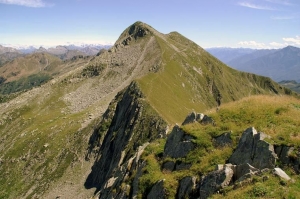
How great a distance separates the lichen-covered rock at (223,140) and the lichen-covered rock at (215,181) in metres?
4.50

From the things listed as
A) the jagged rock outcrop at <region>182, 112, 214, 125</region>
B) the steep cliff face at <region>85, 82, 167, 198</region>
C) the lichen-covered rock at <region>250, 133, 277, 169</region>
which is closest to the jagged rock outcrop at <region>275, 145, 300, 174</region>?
the lichen-covered rock at <region>250, 133, 277, 169</region>

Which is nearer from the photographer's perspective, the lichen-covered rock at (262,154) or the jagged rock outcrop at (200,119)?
the lichen-covered rock at (262,154)

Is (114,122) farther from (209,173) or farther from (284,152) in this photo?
(284,152)

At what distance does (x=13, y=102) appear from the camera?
175 meters

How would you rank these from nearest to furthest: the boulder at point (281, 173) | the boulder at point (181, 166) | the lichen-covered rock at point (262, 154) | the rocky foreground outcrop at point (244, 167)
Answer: the boulder at point (281, 173) → the rocky foreground outcrop at point (244, 167) → the lichen-covered rock at point (262, 154) → the boulder at point (181, 166)

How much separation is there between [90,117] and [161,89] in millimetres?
35755

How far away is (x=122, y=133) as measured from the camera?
81.8 metres

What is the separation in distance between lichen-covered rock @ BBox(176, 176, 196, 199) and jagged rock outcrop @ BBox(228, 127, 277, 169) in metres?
3.62

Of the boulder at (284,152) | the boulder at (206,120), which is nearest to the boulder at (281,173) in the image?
the boulder at (284,152)

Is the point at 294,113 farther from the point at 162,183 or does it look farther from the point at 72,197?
the point at 72,197

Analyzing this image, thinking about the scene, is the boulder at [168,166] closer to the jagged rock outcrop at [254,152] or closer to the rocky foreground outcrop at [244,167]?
the rocky foreground outcrop at [244,167]

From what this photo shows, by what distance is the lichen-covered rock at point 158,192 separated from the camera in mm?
23500

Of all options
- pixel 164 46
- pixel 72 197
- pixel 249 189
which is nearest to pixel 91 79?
pixel 164 46

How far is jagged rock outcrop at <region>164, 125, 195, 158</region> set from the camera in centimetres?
2671
